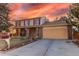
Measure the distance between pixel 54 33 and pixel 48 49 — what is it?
1.09 ft

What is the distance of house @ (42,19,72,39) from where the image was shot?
3455mm

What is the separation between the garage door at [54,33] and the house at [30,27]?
111 millimetres

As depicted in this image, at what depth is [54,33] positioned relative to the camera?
3.56 m

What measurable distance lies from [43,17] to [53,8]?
0.24 meters

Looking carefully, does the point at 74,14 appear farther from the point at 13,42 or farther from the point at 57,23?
the point at 13,42

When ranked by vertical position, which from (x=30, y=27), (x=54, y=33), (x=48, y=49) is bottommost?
(x=48, y=49)

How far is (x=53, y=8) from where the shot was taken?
11.2 ft

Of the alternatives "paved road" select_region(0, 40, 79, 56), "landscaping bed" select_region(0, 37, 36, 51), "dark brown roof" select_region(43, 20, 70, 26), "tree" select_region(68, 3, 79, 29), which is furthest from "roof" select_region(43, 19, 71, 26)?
"landscaping bed" select_region(0, 37, 36, 51)

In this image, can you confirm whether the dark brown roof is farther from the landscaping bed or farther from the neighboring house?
the landscaping bed

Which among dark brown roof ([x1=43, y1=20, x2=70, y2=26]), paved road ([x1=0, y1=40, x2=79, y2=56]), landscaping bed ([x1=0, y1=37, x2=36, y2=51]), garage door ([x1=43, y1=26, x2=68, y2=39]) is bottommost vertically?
paved road ([x1=0, y1=40, x2=79, y2=56])

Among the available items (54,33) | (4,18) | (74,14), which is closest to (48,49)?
(54,33)

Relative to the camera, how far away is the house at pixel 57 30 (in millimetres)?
3455

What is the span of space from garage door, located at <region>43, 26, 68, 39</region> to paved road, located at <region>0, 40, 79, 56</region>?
0.32 ft

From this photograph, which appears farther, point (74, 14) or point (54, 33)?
point (54, 33)
